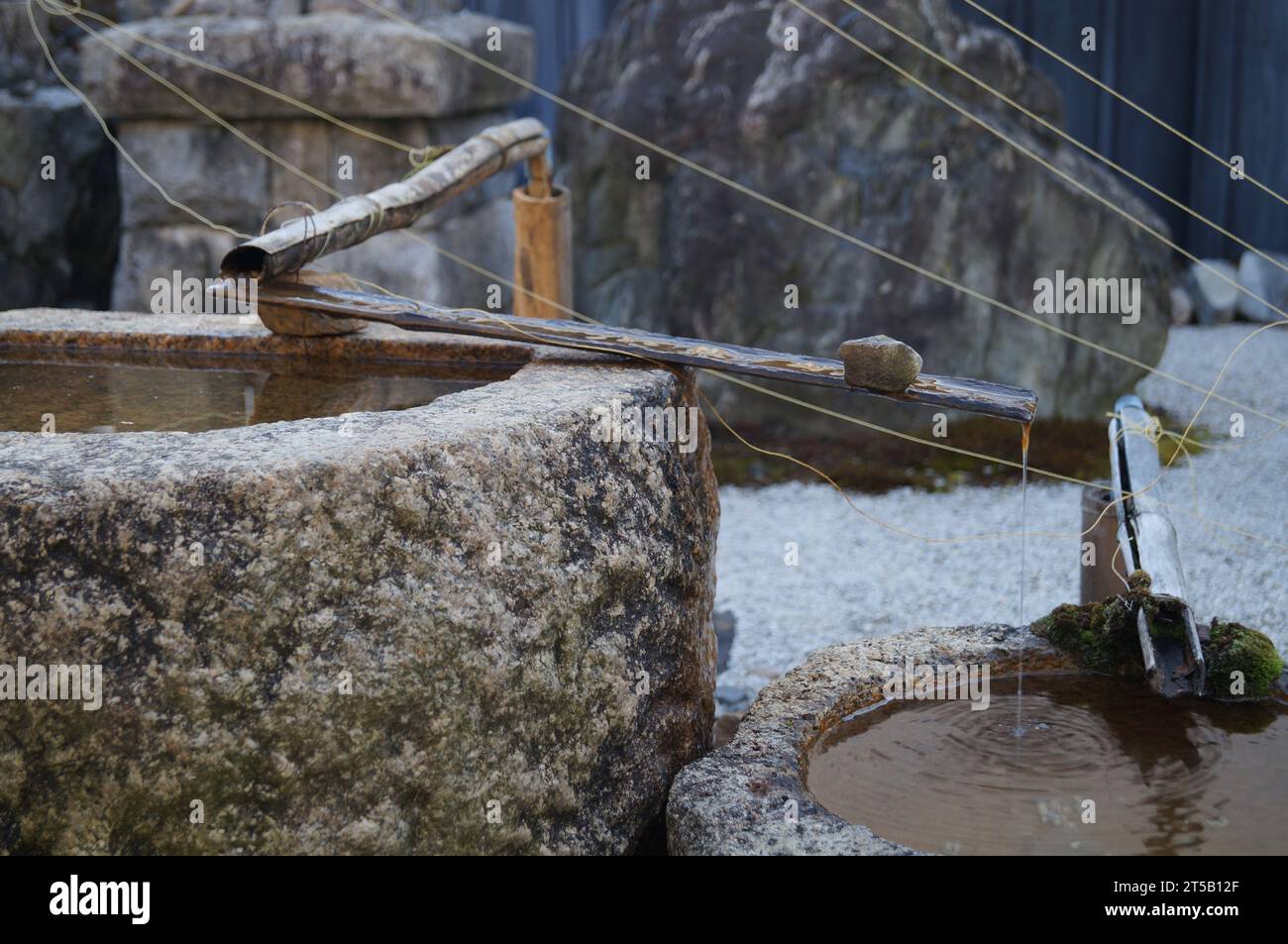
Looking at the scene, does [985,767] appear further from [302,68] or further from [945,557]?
[302,68]

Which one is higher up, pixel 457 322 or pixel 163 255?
pixel 163 255

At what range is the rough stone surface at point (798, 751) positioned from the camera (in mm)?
2422

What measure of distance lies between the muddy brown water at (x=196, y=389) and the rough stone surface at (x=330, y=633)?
60cm

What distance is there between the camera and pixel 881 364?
2818mm

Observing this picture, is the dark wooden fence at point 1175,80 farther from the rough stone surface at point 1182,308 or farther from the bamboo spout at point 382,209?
the bamboo spout at point 382,209

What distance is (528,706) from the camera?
8.09 feet

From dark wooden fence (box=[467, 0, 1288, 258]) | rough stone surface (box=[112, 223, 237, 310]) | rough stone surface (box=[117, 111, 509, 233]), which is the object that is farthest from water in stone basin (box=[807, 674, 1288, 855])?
dark wooden fence (box=[467, 0, 1288, 258])

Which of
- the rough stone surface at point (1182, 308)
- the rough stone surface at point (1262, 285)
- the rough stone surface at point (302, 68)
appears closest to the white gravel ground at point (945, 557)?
the rough stone surface at point (302, 68)

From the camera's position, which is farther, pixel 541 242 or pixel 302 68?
pixel 302 68

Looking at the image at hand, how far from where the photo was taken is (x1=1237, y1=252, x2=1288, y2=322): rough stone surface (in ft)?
28.2

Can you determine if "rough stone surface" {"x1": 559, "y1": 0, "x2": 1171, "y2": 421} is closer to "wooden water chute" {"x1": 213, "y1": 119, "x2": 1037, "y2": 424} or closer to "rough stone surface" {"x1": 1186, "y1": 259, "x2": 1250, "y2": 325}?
"rough stone surface" {"x1": 1186, "y1": 259, "x2": 1250, "y2": 325}

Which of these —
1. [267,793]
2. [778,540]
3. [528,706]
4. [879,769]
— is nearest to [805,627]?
[778,540]

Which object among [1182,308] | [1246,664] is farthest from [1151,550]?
[1182,308]

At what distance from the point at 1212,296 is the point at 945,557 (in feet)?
13.9
